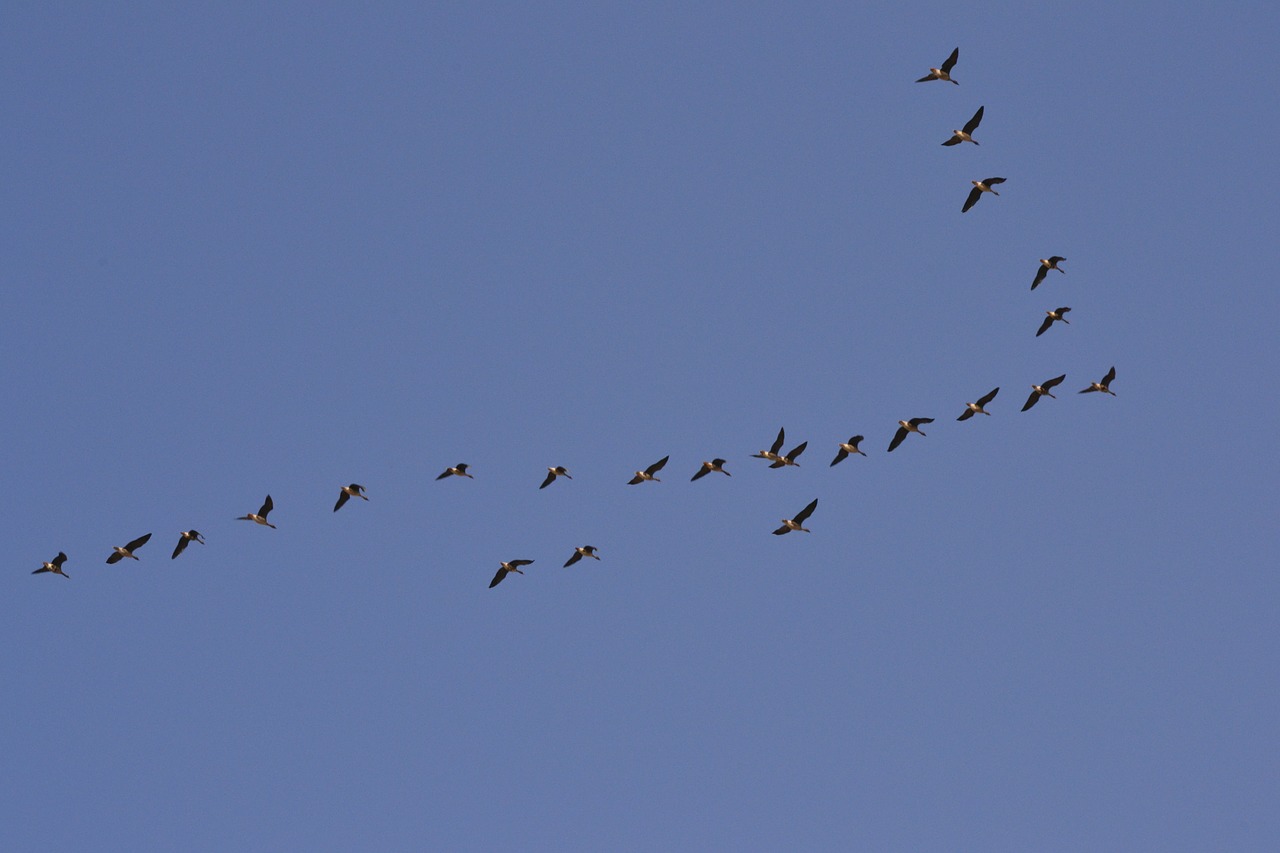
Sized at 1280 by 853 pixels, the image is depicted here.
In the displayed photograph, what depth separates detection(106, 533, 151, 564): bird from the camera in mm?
56781

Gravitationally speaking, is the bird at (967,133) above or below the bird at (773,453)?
above

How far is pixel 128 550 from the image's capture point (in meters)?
57.4

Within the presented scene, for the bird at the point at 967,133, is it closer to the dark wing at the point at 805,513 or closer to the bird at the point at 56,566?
the dark wing at the point at 805,513

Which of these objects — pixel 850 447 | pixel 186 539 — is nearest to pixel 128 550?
pixel 186 539

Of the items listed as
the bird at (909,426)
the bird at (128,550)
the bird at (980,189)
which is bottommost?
the bird at (128,550)

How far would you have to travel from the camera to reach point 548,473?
6144 centimetres

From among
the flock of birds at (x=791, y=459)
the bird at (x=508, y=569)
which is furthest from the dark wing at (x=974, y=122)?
the bird at (x=508, y=569)

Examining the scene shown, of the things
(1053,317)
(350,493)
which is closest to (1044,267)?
(1053,317)

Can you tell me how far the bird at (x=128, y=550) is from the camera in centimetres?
5678

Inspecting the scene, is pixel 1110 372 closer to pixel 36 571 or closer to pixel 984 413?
pixel 984 413

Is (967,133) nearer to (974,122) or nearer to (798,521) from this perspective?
(974,122)

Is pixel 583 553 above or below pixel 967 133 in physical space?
below

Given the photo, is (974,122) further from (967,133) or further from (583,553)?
(583,553)

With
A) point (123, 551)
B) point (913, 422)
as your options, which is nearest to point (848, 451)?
point (913, 422)
